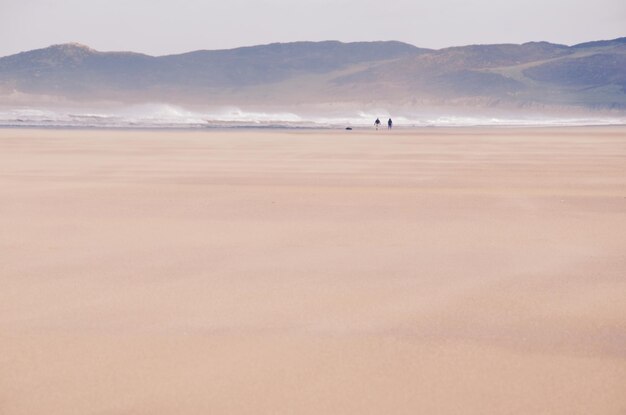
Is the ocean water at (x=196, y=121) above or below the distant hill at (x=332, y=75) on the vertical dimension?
below

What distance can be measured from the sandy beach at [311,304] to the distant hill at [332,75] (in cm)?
11964

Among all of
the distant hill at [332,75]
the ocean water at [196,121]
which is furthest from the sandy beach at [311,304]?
the distant hill at [332,75]

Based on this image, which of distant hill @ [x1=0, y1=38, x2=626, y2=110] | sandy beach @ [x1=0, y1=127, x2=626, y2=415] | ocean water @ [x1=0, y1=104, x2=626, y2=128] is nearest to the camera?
sandy beach @ [x1=0, y1=127, x2=626, y2=415]

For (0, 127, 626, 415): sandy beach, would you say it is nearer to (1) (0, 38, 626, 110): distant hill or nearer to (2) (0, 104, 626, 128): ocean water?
(2) (0, 104, 626, 128): ocean water

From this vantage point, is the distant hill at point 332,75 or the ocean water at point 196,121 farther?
the distant hill at point 332,75

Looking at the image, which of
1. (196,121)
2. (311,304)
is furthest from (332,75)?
(311,304)

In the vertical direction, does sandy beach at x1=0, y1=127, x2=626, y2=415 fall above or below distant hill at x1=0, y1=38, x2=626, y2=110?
below

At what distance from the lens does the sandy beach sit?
2635mm

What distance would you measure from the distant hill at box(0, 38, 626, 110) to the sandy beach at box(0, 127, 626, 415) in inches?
4710

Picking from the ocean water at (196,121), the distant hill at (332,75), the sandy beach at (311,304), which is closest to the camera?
the sandy beach at (311,304)

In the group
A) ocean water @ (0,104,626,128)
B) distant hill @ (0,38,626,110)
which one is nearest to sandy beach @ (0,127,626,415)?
ocean water @ (0,104,626,128)

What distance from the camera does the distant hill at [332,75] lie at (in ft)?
444

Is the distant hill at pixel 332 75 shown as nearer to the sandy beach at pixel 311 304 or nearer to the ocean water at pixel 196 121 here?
the ocean water at pixel 196 121

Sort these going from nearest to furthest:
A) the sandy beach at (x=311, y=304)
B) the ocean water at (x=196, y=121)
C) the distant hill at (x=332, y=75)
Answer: the sandy beach at (x=311, y=304), the ocean water at (x=196, y=121), the distant hill at (x=332, y=75)
